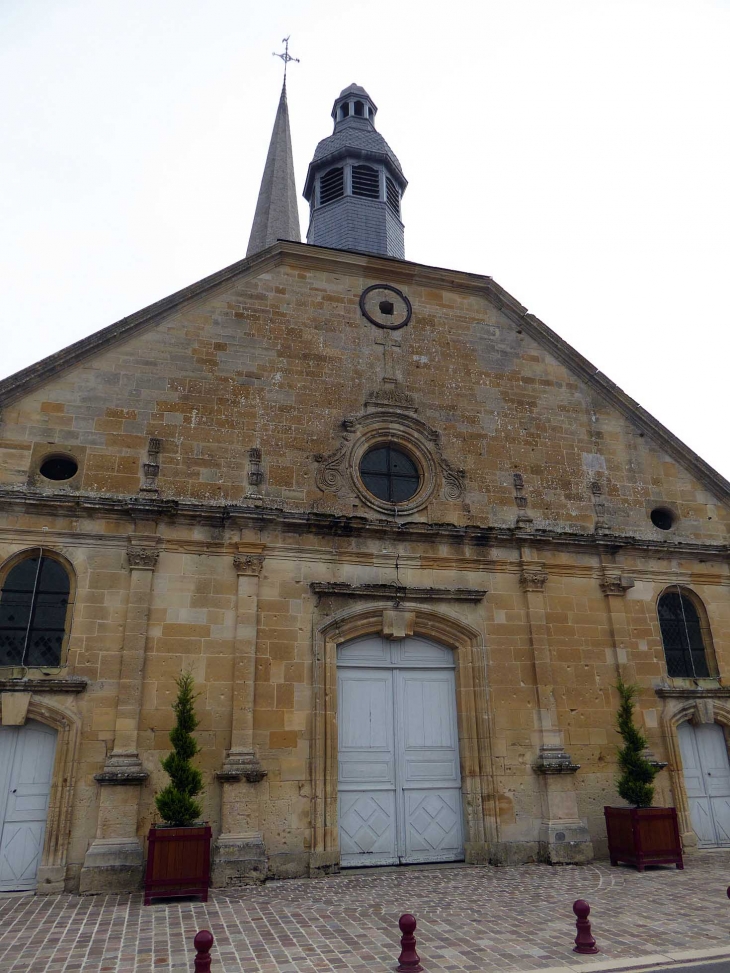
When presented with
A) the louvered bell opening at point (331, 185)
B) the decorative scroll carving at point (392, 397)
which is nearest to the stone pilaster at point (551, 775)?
the decorative scroll carving at point (392, 397)

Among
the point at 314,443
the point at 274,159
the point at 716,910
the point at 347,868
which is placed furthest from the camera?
the point at 274,159

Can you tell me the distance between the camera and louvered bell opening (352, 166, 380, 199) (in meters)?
17.0

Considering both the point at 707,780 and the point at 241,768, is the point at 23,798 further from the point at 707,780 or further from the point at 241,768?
the point at 707,780

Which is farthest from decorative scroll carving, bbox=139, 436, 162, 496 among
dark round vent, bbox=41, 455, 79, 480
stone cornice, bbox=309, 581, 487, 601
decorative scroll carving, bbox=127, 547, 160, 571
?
stone cornice, bbox=309, 581, 487, 601

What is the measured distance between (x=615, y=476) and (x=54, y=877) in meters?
10.4

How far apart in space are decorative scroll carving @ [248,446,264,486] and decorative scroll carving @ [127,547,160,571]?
182 cm

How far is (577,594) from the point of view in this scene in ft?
37.1

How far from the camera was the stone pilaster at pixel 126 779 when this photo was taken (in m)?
8.15

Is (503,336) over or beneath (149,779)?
over

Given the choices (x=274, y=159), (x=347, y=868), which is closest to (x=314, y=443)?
(x=347, y=868)

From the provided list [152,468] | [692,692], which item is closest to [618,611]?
[692,692]

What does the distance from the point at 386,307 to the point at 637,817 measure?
29.6 feet

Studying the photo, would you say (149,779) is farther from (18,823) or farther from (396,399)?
(396,399)

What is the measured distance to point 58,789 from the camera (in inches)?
333
